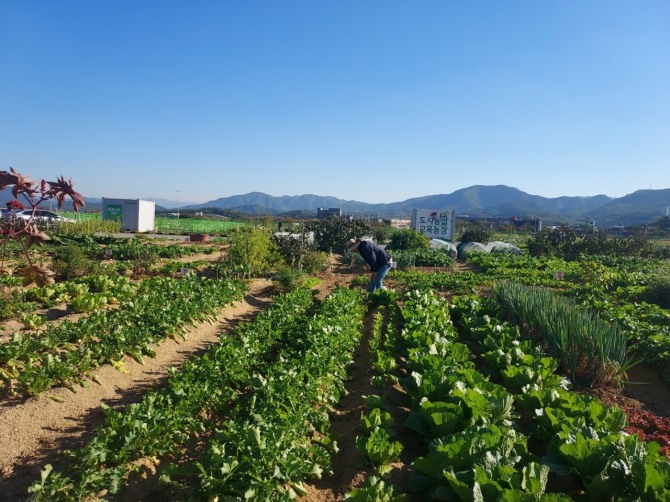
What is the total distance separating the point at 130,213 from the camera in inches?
1209

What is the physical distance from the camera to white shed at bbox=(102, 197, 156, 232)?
30.7 m

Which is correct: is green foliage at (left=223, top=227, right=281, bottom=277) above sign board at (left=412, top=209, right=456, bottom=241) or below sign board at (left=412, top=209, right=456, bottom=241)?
below

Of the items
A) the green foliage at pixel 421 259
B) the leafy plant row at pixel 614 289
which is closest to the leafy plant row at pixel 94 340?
the leafy plant row at pixel 614 289

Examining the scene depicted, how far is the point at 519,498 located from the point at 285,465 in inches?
60.5

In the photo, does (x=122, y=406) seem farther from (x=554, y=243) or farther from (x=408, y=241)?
(x=554, y=243)

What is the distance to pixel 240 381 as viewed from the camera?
521 centimetres

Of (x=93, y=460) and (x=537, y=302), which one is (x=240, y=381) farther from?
(x=537, y=302)

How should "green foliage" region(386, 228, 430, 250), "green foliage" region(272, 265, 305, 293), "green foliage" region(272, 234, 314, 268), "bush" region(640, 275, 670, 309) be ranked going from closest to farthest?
"bush" region(640, 275, 670, 309)
"green foliage" region(272, 265, 305, 293)
"green foliage" region(272, 234, 314, 268)
"green foliage" region(386, 228, 430, 250)

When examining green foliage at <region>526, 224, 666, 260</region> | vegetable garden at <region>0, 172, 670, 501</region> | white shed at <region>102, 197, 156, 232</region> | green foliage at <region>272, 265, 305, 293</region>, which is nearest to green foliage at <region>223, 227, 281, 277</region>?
green foliage at <region>272, 265, 305, 293</region>

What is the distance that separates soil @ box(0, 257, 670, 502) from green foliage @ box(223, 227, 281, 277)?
614cm

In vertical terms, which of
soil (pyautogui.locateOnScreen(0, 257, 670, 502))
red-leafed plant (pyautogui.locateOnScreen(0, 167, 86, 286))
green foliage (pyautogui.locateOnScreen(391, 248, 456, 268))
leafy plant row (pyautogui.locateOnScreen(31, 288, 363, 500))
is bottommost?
soil (pyautogui.locateOnScreen(0, 257, 670, 502))

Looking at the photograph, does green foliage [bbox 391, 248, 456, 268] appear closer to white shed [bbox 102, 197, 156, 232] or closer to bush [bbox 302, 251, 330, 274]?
bush [bbox 302, 251, 330, 274]

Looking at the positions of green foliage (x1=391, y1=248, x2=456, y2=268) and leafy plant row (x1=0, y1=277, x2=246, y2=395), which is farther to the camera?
green foliage (x1=391, y1=248, x2=456, y2=268)

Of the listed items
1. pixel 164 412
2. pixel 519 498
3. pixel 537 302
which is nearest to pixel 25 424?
pixel 164 412
